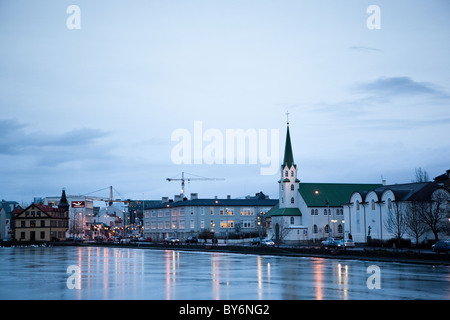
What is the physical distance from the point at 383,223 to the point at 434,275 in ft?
186

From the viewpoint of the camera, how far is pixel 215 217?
461ft

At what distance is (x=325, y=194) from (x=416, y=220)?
157 ft

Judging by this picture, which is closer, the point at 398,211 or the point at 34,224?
the point at 398,211

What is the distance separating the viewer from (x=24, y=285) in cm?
2892

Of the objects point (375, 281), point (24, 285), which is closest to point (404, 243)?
point (375, 281)

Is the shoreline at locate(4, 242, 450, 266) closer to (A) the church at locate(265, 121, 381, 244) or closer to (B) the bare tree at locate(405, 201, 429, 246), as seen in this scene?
(B) the bare tree at locate(405, 201, 429, 246)

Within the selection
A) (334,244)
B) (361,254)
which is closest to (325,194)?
(334,244)

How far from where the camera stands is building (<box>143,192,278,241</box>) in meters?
138

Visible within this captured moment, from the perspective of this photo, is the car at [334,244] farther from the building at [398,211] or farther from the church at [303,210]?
the church at [303,210]

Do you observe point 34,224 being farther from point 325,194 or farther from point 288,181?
point 325,194

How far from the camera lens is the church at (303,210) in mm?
116625

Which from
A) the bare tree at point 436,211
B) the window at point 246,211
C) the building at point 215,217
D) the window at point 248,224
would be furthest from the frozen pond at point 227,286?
the window at point 246,211

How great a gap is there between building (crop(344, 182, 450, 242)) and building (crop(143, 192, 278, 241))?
133 ft
